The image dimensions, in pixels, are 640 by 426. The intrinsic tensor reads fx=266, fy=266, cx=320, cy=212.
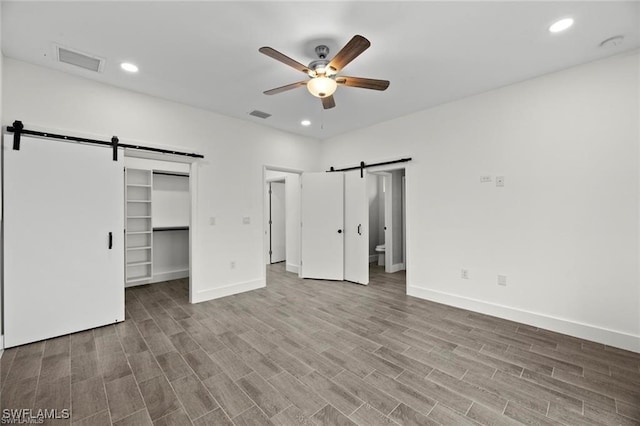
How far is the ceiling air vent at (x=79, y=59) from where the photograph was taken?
2.63 m

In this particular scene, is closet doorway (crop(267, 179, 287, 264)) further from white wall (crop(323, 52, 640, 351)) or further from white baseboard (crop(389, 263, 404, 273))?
white wall (crop(323, 52, 640, 351))

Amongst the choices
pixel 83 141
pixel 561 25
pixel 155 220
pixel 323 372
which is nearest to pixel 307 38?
pixel 561 25

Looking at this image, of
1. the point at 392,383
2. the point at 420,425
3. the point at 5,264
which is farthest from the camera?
the point at 5,264

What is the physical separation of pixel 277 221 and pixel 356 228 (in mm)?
2609

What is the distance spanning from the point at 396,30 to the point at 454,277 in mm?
3203

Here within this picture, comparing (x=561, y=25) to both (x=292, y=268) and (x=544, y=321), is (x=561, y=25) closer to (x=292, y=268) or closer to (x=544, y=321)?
(x=544, y=321)

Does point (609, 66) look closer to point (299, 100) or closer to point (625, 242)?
point (625, 242)

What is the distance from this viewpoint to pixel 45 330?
9.27ft

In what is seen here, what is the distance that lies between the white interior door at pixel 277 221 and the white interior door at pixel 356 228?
232 cm

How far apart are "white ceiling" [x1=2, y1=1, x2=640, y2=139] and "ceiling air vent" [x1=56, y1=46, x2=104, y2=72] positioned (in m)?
0.08

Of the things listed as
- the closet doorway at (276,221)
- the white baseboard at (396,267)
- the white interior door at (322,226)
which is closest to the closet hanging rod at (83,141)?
the white interior door at (322,226)

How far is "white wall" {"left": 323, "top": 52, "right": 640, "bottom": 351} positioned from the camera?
2668 mm

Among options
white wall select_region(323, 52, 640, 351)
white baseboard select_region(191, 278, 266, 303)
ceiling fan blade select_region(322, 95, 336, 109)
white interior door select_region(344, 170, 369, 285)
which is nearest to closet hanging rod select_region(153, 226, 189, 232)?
white baseboard select_region(191, 278, 266, 303)

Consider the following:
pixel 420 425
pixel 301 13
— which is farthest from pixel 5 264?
pixel 420 425
